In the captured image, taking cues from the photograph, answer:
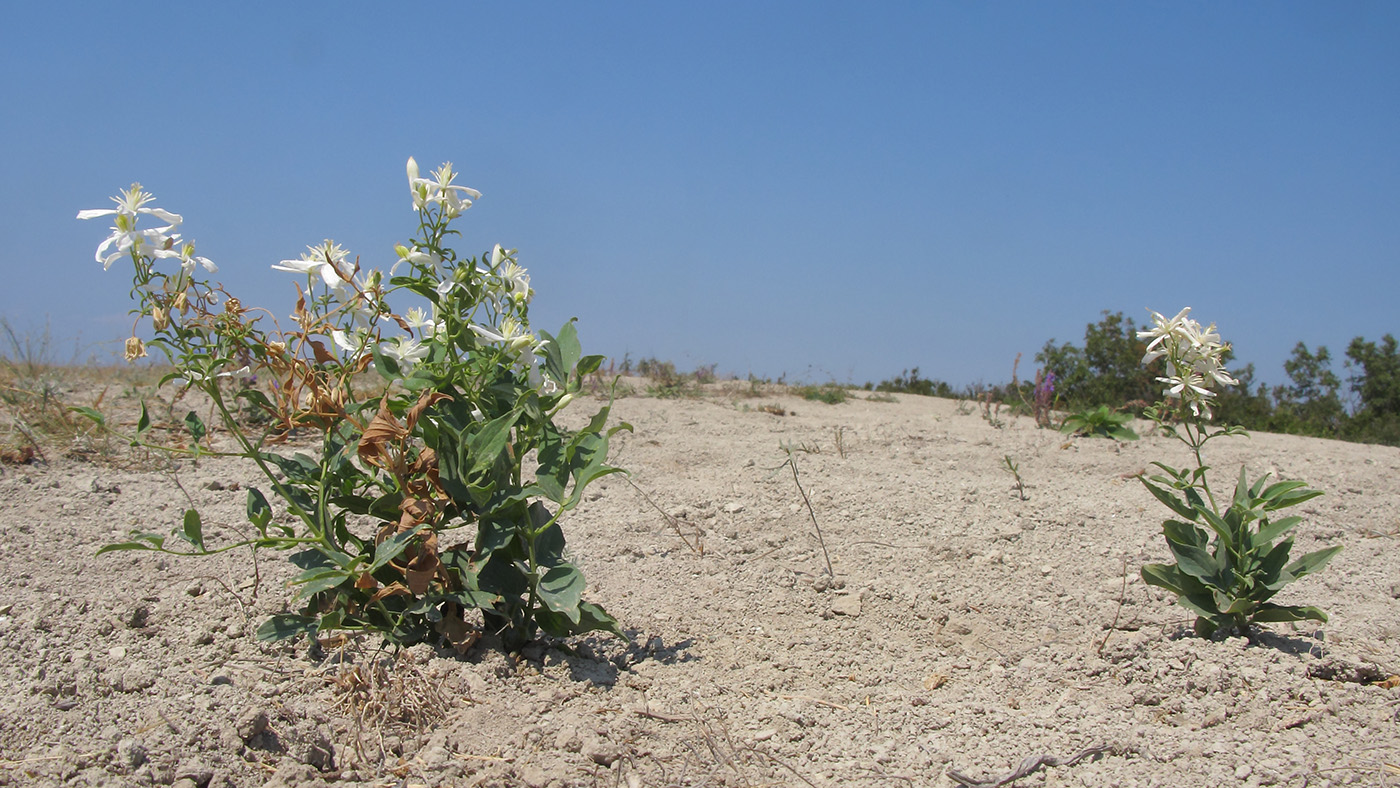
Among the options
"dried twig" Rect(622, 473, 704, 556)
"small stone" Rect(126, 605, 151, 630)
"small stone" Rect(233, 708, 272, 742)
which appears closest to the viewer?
"small stone" Rect(233, 708, 272, 742)

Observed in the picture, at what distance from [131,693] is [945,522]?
9.44ft

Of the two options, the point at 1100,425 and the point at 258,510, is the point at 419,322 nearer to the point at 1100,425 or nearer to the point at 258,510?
the point at 258,510

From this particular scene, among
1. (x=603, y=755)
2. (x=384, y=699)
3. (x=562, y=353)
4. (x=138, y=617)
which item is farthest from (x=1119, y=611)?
(x=138, y=617)

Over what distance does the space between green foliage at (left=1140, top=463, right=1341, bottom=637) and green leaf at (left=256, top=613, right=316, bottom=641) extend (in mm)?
2123

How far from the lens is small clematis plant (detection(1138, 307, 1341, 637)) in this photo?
2260 mm

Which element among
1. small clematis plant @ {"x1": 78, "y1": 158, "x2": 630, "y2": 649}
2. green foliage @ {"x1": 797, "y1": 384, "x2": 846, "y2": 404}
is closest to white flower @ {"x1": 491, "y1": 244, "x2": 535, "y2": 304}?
small clematis plant @ {"x1": 78, "y1": 158, "x2": 630, "y2": 649}

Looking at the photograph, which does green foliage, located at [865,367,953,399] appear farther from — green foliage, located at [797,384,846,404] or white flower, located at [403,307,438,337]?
white flower, located at [403,307,438,337]

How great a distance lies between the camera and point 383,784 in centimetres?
167

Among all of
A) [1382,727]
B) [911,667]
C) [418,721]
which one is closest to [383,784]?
[418,721]

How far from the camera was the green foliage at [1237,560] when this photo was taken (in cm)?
226

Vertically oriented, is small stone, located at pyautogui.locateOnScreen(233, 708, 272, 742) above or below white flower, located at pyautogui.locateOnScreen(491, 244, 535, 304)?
below

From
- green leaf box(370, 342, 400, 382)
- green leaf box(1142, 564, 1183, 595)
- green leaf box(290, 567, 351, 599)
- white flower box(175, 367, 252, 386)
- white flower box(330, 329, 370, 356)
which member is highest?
white flower box(330, 329, 370, 356)

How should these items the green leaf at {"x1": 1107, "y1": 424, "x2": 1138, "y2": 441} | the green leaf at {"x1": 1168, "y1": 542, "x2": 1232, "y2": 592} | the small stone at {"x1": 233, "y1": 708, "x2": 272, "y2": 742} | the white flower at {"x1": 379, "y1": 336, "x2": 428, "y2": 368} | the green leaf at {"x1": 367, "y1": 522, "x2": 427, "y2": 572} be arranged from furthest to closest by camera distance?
the green leaf at {"x1": 1107, "y1": 424, "x2": 1138, "y2": 441} → the green leaf at {"x1": 1168, "y1": 542, "x2": 1232, "y2": 592} → the white flower at {"x1": 379, "y1": 336, "x2": 428, "y2": 368} → the green leaf at {"x1": 367, "y1": 522, "x2": 427, "y2": 572} → the small stone at {"x1": 233, "y1": 708, "x2": 272, "y2": 742}

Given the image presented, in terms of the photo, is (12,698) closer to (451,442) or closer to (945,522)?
(451,442)
